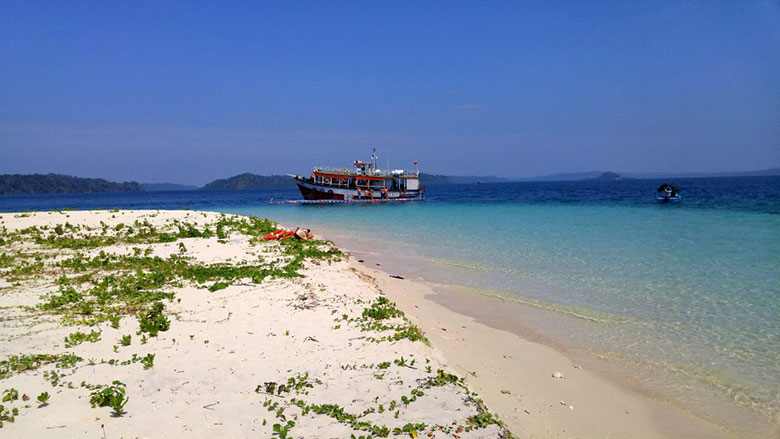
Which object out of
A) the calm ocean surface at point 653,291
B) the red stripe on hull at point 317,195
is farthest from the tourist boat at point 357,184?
the calm ocean surface at point 653,291

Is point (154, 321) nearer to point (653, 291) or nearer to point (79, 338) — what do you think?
point (79, 338)

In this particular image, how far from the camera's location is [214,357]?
615cm

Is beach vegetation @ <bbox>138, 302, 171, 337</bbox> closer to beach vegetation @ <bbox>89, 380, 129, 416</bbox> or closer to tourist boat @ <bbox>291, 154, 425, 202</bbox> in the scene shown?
beach vegetation @ <bbox>89, 380, 129, 416</bbox>

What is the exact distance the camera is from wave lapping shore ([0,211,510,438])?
4539 mm

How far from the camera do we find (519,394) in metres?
6.12

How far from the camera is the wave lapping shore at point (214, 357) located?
14.9ft

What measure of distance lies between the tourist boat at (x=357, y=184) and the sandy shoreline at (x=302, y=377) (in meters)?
54.8

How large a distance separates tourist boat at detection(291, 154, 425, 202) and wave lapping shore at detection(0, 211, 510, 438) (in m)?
52.3

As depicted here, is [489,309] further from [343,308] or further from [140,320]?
[140,320]

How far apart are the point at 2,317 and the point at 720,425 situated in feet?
37.9

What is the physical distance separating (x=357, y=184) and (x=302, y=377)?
60412mm

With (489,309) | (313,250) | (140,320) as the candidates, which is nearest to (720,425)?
(489,309)

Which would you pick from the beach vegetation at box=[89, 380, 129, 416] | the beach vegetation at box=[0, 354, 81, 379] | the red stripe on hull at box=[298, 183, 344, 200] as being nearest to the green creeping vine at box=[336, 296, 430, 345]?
the beach vegetation at box=[89, 380, 129, 416]

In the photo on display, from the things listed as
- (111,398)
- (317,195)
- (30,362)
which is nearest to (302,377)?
(111,398)
